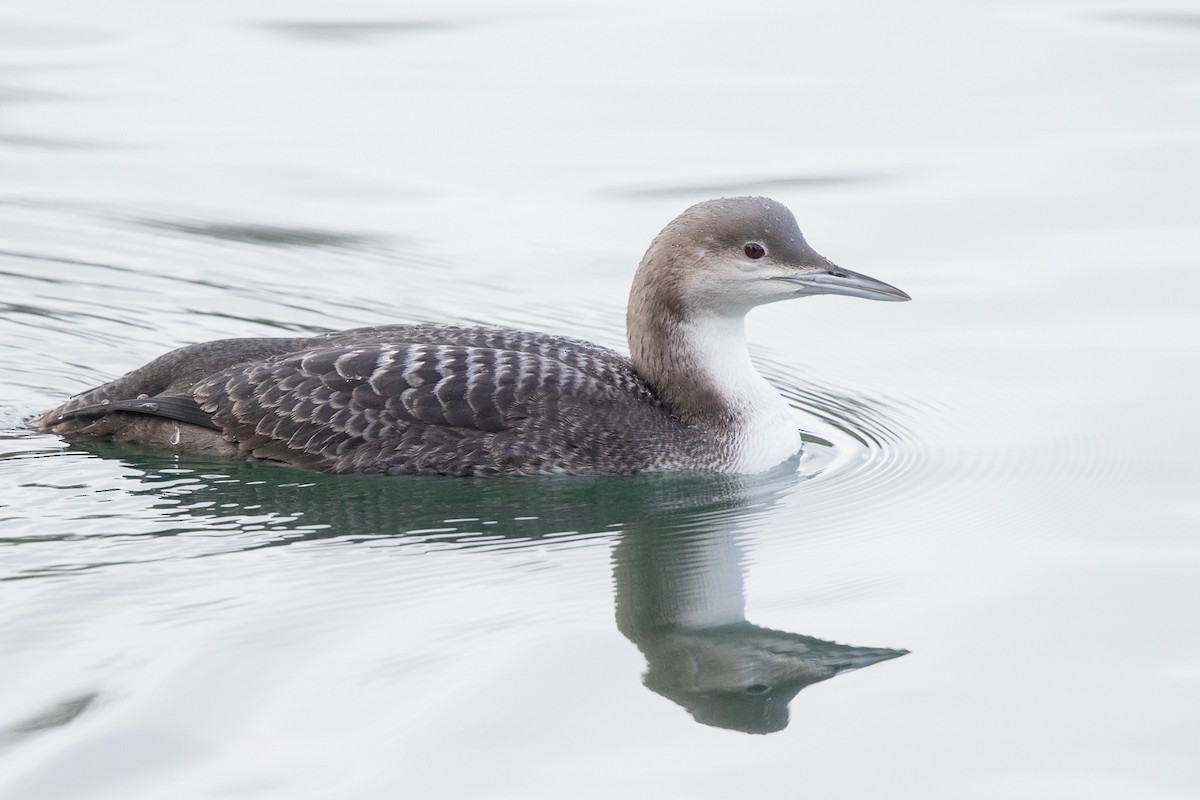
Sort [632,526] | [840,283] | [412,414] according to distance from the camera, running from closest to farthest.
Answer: [632,526] → [412,414] → [840,283]

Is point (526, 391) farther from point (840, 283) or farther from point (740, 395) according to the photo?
point (840, 283)

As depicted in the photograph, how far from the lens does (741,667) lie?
6.02m

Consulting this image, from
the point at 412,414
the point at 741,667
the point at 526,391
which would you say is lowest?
the point at 741,667

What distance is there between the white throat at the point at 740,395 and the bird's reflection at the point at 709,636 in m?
0.49

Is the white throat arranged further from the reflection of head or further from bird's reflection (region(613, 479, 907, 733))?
the reflection of head

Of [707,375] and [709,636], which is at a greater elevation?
[707,375]

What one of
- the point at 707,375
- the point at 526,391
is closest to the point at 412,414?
the point at 526,391

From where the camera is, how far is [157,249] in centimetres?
1033

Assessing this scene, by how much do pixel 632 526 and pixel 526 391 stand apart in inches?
29.4

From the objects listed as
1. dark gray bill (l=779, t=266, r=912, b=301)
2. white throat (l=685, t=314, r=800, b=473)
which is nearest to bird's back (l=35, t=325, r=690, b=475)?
white throat (l=685, t=314, r=800, b=473)

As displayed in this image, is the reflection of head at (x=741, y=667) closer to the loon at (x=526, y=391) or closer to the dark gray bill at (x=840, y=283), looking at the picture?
the loon at (x=526, y=391)

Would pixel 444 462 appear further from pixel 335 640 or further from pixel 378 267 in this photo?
pixel 378 267

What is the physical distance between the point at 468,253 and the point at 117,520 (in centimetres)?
390

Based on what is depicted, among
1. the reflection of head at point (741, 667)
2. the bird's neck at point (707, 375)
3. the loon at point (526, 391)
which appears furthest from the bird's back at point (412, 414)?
the reflection of head at point (741, 667)
